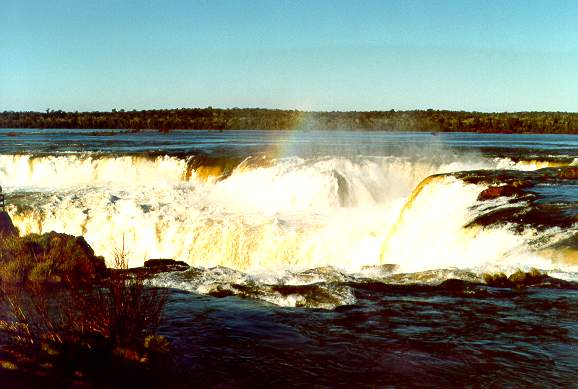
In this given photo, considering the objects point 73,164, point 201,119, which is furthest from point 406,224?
point 201,119

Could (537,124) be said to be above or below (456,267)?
above

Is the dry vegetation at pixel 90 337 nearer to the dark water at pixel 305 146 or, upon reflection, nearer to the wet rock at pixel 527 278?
the wet rock at pixel 527 278

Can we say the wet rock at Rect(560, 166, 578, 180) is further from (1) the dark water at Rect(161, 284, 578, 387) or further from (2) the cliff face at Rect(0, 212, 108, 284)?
(2) the cliff face at Rect(0, 212, 108, 284)

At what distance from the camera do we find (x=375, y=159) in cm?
3048

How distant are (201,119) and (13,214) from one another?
89697mm

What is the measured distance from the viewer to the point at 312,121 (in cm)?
11606

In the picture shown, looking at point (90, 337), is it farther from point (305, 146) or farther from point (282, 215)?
point (305, 146)

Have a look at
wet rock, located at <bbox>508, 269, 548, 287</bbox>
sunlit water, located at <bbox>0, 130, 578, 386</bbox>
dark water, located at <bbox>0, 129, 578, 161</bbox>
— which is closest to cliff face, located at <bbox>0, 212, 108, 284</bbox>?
sunlit water, located at <bbox>0, 130, 578, 386</bbox>

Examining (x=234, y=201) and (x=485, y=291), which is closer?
(x=485, y=291)

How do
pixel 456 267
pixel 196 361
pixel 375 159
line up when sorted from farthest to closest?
pixel 375 159
pixel 456 267
pixel 196 361

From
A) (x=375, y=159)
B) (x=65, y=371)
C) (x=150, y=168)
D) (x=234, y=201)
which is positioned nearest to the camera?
(x=65, y=371)

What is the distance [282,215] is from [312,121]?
93572 mm

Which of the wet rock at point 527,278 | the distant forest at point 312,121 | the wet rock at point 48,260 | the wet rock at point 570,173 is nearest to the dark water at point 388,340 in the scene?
the wet rock at point 527,278

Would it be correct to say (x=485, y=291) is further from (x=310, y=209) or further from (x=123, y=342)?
(x=310, y=209)
